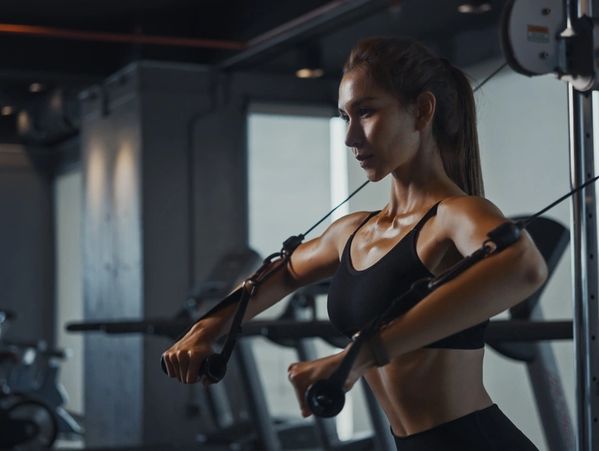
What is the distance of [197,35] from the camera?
7.53 metres

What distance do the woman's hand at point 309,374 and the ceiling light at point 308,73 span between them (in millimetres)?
6608

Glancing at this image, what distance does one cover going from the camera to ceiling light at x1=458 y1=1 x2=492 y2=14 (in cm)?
584

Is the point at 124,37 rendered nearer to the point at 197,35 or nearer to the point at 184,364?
the point at 197,35

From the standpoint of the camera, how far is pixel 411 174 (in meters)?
1.51

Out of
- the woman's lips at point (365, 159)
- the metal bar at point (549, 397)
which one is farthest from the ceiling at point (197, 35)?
the woman's lips at point (365, 159)

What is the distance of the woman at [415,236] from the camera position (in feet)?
4.62

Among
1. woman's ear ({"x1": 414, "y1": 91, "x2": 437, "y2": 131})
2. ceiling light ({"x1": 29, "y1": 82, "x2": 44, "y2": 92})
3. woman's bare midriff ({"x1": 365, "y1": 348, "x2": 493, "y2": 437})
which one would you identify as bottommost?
woman's bare midriff ({"x1": 365, "y1": 348, "x2": 493, "y2": 437})

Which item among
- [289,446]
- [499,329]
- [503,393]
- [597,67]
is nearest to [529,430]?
[503,393]

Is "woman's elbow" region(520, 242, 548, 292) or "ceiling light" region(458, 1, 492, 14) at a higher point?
"ceiling light" region(458, 1, 492, 14)

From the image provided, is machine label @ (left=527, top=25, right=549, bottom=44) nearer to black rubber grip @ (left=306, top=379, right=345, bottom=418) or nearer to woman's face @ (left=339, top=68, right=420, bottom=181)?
woman's face @ (left=339, top=68, right=420, bottom=181)

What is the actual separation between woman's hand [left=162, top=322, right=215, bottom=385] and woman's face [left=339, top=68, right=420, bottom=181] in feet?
1.04

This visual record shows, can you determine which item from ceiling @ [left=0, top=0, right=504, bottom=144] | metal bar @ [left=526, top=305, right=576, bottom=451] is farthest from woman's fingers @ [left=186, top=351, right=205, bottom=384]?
ceiling @ [left=0, top=0, right=504, bottom=144]

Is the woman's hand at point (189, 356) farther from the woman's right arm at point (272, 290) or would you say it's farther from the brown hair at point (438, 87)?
the brown hair at point (438, 87)

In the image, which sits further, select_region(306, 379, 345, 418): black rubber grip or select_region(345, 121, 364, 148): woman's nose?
select_region(345, 121, 364, 148): woman's nose
